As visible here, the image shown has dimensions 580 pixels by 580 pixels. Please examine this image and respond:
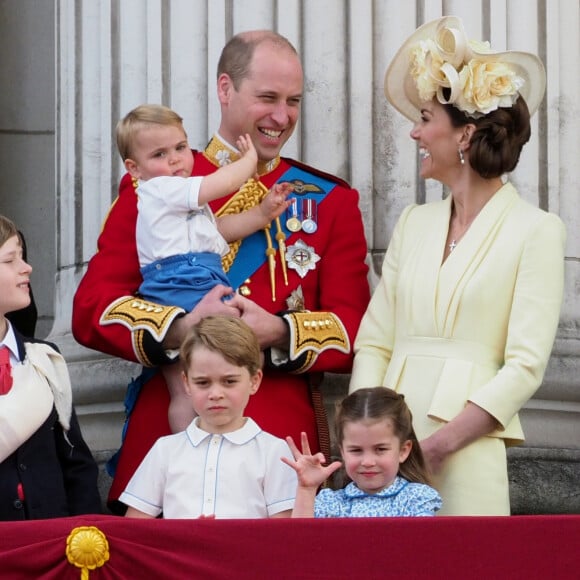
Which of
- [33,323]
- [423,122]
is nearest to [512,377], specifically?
[423,122]

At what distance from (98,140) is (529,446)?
5.65 ft

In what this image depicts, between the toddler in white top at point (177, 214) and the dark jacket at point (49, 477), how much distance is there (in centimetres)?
30

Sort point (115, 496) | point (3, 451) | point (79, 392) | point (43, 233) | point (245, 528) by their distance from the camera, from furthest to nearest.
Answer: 1. point (43, 233)
2. point (79, 392)
3. point (115, 496)
4. point (3, 451)
5. point (245, 528)

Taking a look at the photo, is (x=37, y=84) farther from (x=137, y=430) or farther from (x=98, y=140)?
(x=137, y=430)

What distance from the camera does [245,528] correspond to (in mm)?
4277

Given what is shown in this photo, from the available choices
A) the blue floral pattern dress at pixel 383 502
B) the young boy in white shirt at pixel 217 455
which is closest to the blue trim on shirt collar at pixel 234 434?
the young boy in white shirt at pixel 217 455

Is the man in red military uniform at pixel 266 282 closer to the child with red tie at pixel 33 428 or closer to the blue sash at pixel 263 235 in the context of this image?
the blue sash at pixel 263 235

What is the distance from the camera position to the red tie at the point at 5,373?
199 inches

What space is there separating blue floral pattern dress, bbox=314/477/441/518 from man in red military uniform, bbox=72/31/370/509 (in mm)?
647

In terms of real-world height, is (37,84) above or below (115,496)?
above

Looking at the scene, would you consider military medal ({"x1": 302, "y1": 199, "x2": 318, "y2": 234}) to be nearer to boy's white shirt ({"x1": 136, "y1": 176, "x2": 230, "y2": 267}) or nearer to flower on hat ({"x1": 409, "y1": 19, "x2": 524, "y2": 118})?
boy's white shirt ({"x1": 136, "y1": 176, "x2": 230, "y2": 267})

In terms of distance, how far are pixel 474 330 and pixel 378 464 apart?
578 millimetres

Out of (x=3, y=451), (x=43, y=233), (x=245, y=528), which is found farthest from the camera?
(x=43, y=233)

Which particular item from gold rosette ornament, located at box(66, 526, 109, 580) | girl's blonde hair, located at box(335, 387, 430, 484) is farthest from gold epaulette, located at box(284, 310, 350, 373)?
gold rosette ornament, located at box(66, 526, 109, 580)
